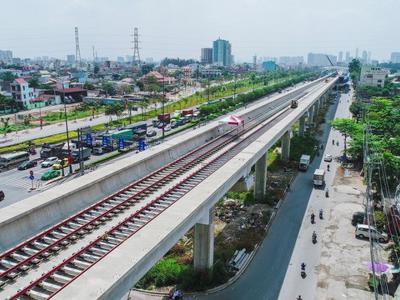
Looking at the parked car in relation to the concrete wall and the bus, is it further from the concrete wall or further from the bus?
the concrete wall

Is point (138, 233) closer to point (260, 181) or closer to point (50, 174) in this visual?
point (260, 181)

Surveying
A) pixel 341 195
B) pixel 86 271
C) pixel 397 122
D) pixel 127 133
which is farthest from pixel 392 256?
pixel 127 133

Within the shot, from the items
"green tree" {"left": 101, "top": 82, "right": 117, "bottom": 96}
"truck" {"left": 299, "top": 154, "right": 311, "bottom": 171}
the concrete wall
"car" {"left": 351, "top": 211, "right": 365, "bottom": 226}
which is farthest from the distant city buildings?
the concrete wall

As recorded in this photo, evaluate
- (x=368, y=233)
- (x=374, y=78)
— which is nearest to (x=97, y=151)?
(x=368, y=233)

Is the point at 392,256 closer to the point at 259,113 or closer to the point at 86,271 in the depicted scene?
the point at 86,271

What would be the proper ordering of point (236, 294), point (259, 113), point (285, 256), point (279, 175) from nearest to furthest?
point (236, 294)
point (285, 256)
point (279, 175)
point (259, 113)

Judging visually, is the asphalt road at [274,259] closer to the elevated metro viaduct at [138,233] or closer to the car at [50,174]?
the elevated metro viaduct at [138,233]
